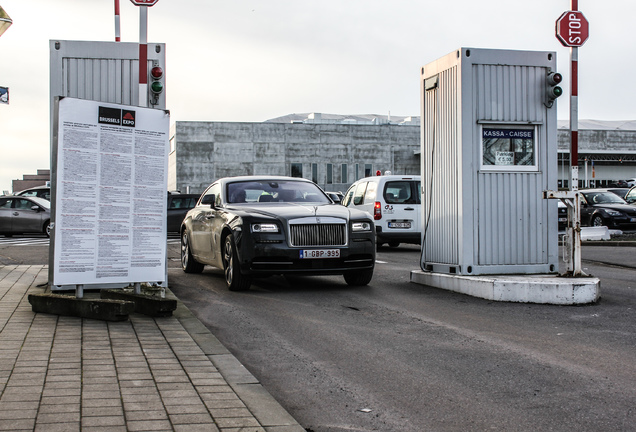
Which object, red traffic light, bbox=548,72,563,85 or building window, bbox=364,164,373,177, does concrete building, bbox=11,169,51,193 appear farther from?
red traffic light, bbox=548,72,563,85

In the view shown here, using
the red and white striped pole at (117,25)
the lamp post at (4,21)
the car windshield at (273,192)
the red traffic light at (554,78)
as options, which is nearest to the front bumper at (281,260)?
the car windshield at (273,192)

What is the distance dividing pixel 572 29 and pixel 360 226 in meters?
3.66

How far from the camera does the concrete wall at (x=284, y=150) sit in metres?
65.1

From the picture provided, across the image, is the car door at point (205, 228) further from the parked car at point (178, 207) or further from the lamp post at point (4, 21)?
the parked car at point (178, 207)

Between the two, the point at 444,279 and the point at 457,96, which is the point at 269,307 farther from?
the point at 457,96

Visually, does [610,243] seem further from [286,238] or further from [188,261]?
[286,238]

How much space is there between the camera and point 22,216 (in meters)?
27.2

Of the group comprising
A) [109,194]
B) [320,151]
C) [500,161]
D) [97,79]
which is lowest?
[109,194]

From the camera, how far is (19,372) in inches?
191

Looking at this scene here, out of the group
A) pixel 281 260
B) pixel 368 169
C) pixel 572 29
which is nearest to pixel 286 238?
pixel 281 260

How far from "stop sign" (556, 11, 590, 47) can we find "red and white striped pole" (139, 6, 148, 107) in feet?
16.4

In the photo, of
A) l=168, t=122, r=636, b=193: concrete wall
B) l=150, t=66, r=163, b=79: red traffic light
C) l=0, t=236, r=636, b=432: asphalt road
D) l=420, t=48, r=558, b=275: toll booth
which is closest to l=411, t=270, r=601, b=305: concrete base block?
l=0, t=236, r=636, b=432: asphalt road

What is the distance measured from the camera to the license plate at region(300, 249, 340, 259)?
391 inches

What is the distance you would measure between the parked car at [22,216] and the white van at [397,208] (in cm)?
1425
